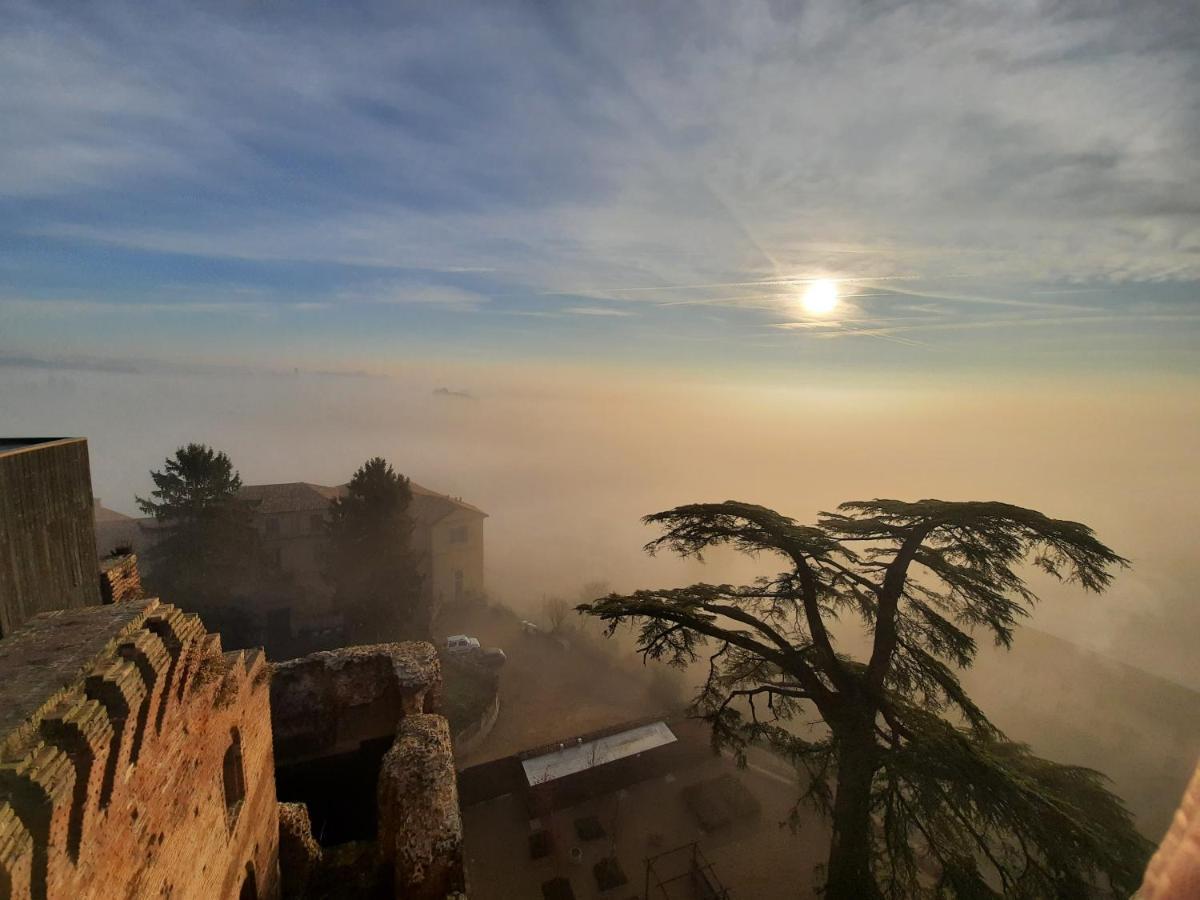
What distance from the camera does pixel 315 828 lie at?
1198 centimetres

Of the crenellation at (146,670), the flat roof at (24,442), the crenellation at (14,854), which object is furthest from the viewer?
the flat roof at (24,442)

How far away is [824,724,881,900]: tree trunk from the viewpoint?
27.8ft

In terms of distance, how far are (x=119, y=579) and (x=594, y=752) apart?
47.3ft

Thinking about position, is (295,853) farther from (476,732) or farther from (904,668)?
(476,732)

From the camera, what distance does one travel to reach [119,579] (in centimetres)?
1106

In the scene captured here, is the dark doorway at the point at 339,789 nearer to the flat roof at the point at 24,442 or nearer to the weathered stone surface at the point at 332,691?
the weathered stone surface at the point at 332,691

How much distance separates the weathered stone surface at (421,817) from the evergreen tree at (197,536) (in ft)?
71.2

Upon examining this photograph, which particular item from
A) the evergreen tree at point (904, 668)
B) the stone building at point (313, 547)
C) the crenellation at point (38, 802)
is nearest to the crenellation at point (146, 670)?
the crenellation at point (38, 802)

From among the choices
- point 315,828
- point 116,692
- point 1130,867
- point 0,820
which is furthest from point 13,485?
point 1130,867

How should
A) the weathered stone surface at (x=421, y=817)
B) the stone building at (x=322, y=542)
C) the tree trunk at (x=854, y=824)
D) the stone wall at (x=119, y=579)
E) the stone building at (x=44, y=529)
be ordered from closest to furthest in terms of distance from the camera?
the weathered stone surface at (x=421, y=817), the stone building at (x=44, y=529), the tree trunk at (x=854, y=824), the stone wall at (x=119, y=579), the stone building at (x=322, y=542)

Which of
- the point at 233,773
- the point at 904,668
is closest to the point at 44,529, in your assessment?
the point at 233,773

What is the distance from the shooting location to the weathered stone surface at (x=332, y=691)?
452 inches

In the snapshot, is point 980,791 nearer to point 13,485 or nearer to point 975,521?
point 975,521

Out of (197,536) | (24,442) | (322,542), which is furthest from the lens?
(322,542)
